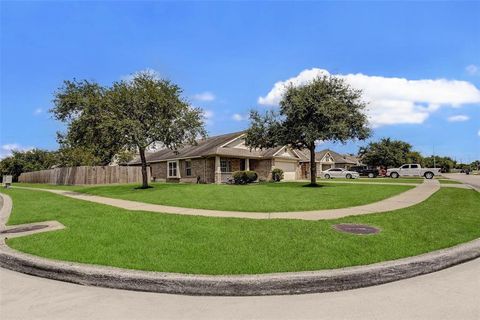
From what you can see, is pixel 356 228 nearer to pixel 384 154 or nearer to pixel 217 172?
pixel 217 172

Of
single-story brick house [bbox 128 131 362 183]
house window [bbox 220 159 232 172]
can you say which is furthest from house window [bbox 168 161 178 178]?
house window [bbox 220 159 232 172]

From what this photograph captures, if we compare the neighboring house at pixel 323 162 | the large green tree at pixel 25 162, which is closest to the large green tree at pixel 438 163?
the neighboring house at pixel 323 162

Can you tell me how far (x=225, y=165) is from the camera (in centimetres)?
3109

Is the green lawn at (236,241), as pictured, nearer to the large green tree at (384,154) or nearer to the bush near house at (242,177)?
the bush near house at (242,177)

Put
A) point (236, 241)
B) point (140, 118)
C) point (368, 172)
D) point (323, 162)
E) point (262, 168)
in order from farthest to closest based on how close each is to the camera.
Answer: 1. point (323, 162)
2. point (368, 172)
3. point (262, 168)
4. point (140, 118)
5. point (236, 241)

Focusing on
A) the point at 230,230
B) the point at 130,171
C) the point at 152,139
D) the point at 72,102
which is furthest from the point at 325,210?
the point at 72,102

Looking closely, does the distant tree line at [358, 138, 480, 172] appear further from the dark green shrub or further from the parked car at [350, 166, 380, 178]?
the dark green shrub

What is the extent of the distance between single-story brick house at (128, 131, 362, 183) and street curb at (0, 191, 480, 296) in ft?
73.5

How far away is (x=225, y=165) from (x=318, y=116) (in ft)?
35.4

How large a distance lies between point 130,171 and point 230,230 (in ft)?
95.4

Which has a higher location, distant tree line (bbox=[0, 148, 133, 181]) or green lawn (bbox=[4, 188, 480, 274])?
distant tree line (bbox=[0, 148, 133, 181])

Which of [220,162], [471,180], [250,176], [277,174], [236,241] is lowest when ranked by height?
[236,241]

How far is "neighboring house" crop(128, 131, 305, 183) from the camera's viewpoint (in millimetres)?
30391

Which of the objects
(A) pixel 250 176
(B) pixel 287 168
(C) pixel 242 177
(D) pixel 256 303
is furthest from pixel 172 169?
(D) pixel 256 303
